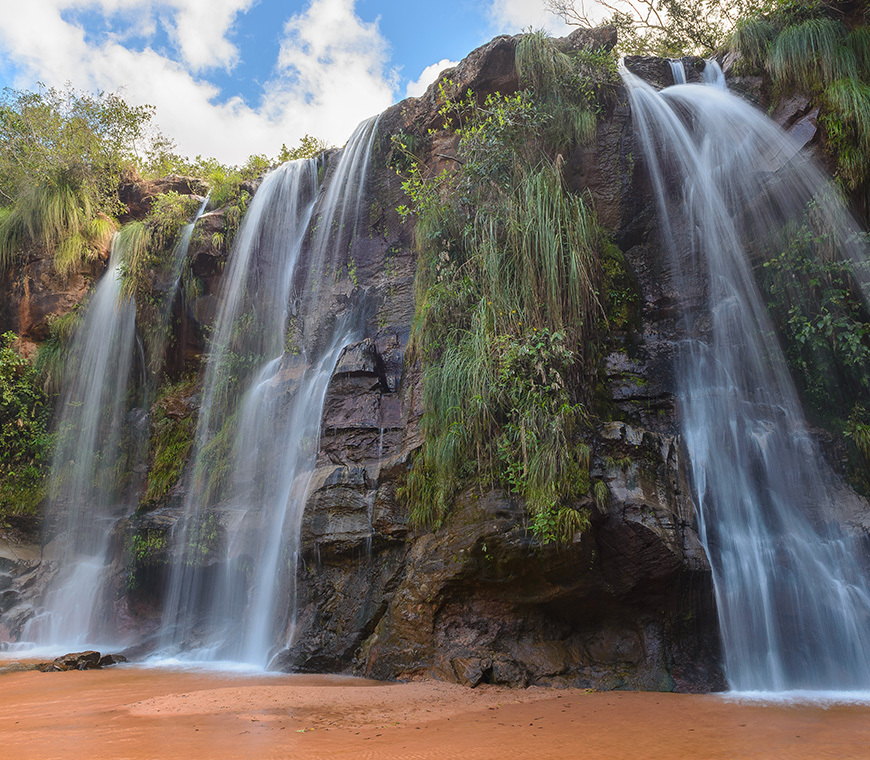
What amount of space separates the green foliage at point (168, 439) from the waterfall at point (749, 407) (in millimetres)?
9025

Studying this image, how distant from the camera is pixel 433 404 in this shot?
7.48 metres

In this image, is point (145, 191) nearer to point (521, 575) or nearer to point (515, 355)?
point (515, 355)

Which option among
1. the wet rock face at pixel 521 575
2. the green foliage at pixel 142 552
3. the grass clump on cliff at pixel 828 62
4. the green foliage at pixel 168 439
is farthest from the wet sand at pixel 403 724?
the grass clump on cliff at pixel 828 62

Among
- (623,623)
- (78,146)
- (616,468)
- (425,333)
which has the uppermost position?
(78,146)

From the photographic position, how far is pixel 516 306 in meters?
7.48

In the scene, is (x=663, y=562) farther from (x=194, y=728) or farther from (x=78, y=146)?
(x=78, y=146)

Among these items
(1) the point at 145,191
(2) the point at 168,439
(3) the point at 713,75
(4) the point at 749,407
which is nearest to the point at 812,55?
(3) the point at 713,75

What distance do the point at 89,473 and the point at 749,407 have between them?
1181cm

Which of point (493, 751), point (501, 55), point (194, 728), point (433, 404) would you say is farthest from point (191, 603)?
point (501, 55)

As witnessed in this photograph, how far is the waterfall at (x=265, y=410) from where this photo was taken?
8.32 metres

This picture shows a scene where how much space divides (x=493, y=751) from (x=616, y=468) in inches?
148

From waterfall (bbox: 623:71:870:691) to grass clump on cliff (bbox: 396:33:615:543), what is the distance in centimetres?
144

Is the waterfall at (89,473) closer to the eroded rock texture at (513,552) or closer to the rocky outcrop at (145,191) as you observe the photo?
the eroded rock texture at (513,552)

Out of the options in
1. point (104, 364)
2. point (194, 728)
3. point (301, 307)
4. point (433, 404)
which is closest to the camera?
point (194, 728)
